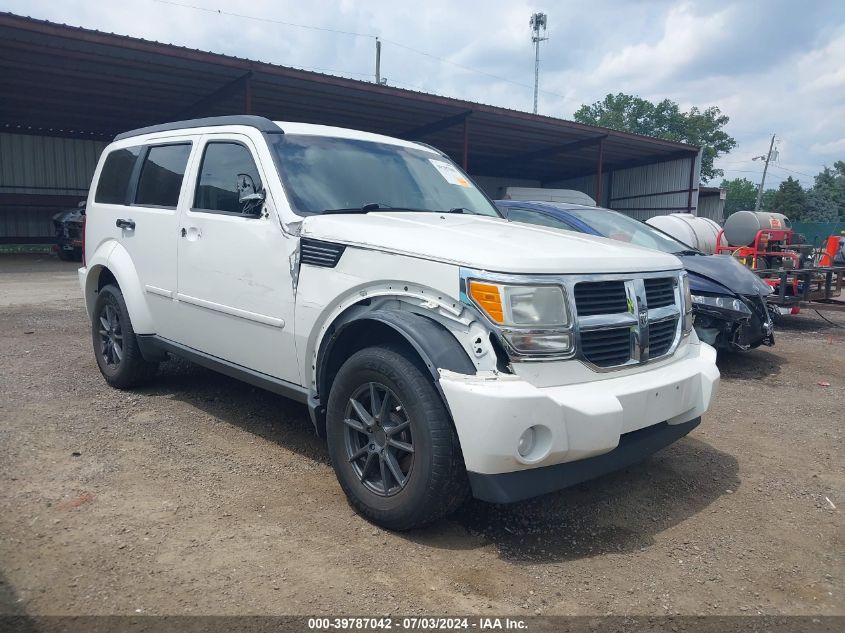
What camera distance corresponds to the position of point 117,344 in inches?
206

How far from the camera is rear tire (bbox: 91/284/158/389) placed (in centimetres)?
499

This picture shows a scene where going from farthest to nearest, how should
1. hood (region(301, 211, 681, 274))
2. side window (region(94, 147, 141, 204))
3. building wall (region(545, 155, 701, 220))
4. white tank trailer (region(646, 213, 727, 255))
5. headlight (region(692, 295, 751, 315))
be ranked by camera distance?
building wall (region(545, 155, 701, 220)), white tank trailer (region(646, 213, 727, 255)), headlight (region(692, 295, 751, 315)), side window (region(94, 147, 141, 204)), hood (region(301, 211, 681, 274))

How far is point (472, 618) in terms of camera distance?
245 cm

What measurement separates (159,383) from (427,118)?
16507mm

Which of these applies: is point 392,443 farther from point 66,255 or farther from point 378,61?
point 378,61

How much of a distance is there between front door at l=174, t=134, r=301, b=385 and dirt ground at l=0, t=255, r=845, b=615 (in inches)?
25.6

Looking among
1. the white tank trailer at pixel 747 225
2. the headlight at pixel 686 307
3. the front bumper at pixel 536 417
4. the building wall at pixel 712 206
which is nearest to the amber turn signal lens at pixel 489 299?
the front bumper at pixel 536 417

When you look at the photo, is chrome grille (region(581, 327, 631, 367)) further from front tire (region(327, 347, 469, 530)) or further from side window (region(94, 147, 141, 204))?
side window (region(94, 147, 141, 204))

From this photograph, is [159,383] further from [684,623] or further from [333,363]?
[684,623]

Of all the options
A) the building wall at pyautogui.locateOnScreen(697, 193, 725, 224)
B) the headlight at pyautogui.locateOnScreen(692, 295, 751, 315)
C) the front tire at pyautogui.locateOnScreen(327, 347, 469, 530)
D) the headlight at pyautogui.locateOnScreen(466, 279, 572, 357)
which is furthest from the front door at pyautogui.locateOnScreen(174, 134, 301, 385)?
the building wall at pyautogui.locateOnScreen(697, 193, 725, 224)

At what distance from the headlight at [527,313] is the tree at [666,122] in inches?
2616

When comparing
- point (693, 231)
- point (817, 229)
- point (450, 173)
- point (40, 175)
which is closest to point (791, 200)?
point (817, 229)

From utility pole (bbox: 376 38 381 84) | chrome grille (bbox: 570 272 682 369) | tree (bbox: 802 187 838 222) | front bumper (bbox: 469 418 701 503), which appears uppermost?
utility pole (bbox: 376 38 381 84)

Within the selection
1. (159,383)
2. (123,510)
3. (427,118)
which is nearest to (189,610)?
(123,510)
